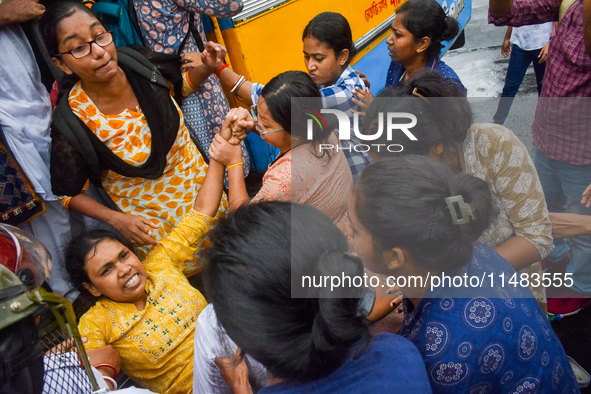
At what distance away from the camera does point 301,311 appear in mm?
936

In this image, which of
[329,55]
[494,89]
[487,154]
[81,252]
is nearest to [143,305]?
[81,252]

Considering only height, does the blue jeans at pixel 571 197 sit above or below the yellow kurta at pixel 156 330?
below

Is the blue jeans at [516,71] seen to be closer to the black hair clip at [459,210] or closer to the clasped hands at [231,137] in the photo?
the clasped hands at [231,137]

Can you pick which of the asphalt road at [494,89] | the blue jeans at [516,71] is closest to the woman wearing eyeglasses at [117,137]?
the asphalt road at [494,89]

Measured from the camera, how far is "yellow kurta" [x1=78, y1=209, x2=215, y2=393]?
5.58ft

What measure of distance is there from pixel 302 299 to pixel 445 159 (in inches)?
44.3

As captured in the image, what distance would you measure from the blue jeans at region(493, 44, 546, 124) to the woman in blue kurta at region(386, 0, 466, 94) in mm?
1481

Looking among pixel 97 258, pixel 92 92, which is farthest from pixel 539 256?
pixel 92 92

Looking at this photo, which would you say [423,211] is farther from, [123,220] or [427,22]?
[427,22]

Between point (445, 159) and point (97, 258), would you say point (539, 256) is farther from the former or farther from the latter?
point (97, 258)

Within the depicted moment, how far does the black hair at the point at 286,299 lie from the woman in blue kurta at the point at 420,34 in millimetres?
1840

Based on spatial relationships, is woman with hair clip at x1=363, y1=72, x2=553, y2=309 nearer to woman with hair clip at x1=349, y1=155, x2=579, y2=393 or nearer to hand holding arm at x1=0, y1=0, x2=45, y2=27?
woman with hair clip at x1=349, y1=155, x2=579, y2=393

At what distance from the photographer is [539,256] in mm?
1707

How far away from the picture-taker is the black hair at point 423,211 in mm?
1160
